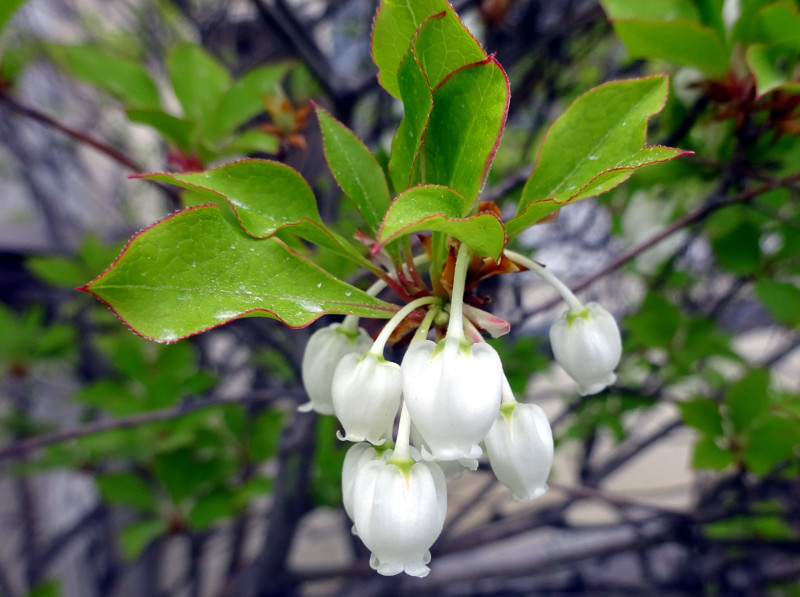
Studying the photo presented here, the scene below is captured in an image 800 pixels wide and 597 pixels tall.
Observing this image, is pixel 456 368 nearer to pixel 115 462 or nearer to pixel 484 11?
pixel 484 11

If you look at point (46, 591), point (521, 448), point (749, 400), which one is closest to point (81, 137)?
point (521, 448)

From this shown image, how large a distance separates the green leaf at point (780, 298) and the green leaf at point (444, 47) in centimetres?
88

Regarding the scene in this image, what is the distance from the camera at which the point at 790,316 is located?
97cm

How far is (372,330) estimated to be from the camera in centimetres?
54

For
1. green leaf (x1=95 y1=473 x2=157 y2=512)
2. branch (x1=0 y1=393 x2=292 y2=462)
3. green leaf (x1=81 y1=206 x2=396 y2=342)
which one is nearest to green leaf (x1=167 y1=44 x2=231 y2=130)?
branch (x1=0 y1=393 x2=292 y2=462)

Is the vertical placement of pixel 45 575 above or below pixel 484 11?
below

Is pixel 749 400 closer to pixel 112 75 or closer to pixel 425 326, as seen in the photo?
pixel 425 326

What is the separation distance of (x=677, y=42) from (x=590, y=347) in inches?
14.8

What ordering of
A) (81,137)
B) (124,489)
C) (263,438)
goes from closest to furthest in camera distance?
(81,137), (124,489), (263,438)

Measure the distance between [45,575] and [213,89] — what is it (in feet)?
5.31

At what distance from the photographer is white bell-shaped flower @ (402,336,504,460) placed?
13.1 inches

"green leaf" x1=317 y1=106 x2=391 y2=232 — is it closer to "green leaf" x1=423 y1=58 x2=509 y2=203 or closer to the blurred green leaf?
"green leaf" x1=423 y1=58 x2=509 y2=203

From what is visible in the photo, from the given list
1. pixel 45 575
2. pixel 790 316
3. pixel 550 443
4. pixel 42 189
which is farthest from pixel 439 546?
pixel 42 189

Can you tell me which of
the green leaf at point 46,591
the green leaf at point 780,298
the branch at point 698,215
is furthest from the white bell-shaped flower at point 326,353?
the green leaf at point 46,591
